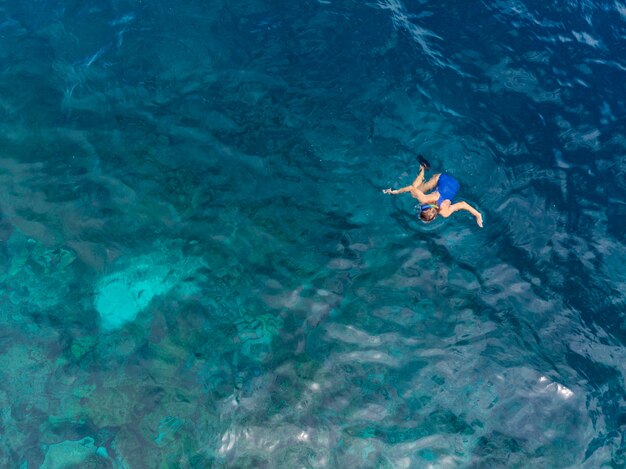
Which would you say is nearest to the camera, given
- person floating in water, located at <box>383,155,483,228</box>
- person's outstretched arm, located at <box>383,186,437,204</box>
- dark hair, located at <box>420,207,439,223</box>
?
dark hair, located at <box>420,207,439,223</box>

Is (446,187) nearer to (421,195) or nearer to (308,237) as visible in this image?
(421,195)

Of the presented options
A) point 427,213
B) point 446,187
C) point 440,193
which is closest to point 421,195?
point 440,193

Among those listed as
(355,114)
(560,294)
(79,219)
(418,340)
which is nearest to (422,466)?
(418,340)

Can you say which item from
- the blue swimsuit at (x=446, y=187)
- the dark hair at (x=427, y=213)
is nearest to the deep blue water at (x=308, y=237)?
the blue swimsuit at (x=446, y=187)

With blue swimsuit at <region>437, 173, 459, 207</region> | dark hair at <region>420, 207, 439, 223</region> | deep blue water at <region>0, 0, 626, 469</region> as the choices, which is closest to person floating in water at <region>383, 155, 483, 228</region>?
blue swimsuit at <region>437, 173, 459, 207</region>

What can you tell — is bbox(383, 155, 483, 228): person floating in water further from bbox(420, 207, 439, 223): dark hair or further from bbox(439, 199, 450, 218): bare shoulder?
bbox(420, 207, 439, 223): dark hair

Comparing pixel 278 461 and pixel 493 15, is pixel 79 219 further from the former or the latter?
pixel 493 15
